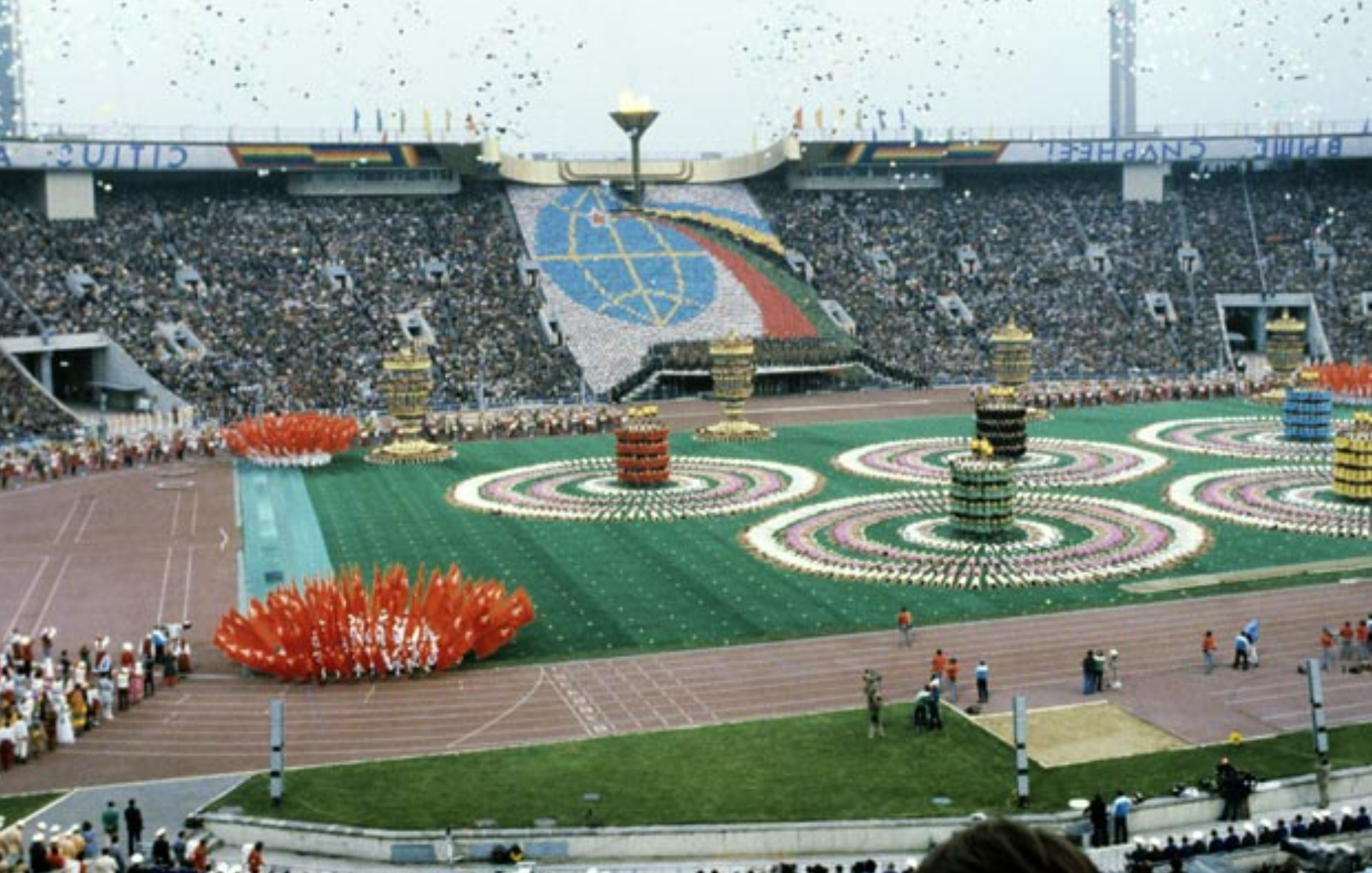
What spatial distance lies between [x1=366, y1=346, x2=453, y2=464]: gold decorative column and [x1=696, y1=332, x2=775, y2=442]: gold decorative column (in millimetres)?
10048

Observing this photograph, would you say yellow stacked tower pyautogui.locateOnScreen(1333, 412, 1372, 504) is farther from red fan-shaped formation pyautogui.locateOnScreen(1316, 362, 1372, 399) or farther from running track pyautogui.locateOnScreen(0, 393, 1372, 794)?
red fan-shaped formation pyautogui.locateOnScreen(1316, 362, 1372, 399)

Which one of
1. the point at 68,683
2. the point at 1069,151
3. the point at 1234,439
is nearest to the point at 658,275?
the point at 1069,151

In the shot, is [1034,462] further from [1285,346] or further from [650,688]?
[650,688]

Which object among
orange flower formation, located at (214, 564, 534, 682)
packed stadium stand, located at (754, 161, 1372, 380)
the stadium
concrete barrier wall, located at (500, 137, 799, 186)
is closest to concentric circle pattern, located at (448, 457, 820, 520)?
the stadium

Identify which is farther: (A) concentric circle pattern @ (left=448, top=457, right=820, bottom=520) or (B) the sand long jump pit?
(A) concentric circle pattern @ (left=448, top=457, right=820, bottom=520)

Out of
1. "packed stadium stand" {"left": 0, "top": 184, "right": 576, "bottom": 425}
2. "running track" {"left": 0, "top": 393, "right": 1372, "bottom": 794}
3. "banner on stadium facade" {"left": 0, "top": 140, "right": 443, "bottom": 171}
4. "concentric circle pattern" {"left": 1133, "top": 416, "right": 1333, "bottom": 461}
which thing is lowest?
"running track" {"left": 0, "top": 393, "right": 1372, "bottom": 794}

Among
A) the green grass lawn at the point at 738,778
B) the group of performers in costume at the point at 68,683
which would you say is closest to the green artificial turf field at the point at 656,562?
the green grass lawn at the point at 738,778

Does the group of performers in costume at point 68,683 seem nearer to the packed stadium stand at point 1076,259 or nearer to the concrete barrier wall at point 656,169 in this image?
the packed stadium stand at point 1076,259

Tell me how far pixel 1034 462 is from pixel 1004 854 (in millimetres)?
47929

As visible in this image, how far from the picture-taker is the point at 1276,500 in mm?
41938

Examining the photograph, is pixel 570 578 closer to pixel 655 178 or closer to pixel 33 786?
pixel 33 786

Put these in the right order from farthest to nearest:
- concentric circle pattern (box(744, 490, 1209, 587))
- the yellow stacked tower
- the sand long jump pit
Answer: the yellow stacked tower → concentric circle pattern (box(744, 490, 1209, 587)) → the sand long jump pit

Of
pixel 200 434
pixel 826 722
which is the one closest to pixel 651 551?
pixel 826 722

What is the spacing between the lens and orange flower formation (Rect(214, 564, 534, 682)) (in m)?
27.2
